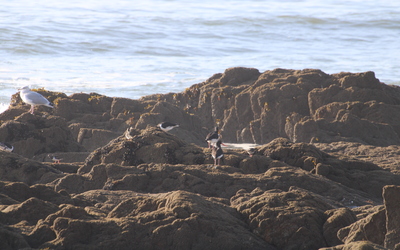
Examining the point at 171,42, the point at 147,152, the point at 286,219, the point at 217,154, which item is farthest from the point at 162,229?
the point at 171,42

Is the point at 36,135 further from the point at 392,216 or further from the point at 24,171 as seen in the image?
the point at 392,216

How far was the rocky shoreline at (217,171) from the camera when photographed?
5.59 meters

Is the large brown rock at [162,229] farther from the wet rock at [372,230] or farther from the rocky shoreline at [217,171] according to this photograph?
the wet rock at [372,230]

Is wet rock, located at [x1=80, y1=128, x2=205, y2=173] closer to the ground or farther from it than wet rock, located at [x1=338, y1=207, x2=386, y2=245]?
closer to the ground

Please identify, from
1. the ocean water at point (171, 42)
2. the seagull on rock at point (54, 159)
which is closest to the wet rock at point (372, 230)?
the seagull on rock at point (54, 159)

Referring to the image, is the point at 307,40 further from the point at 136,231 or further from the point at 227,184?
the point at 136,231

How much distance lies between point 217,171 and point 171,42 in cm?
3102

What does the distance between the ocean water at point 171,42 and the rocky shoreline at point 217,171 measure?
8492 millimetres

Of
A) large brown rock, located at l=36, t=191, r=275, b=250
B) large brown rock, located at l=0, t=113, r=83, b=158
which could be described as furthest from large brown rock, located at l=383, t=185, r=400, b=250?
large brown rock, located at l=0, t=113, r=83, b=158

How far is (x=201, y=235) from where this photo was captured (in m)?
5.65

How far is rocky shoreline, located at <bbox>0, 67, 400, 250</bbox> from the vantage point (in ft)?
18.3

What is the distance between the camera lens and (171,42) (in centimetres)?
3891

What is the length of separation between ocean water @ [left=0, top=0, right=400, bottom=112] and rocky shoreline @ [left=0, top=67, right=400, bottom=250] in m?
8.49

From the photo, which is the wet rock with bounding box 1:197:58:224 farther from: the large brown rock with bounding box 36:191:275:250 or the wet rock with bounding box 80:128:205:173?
the wet rock with bounding box 80:128:205:173
